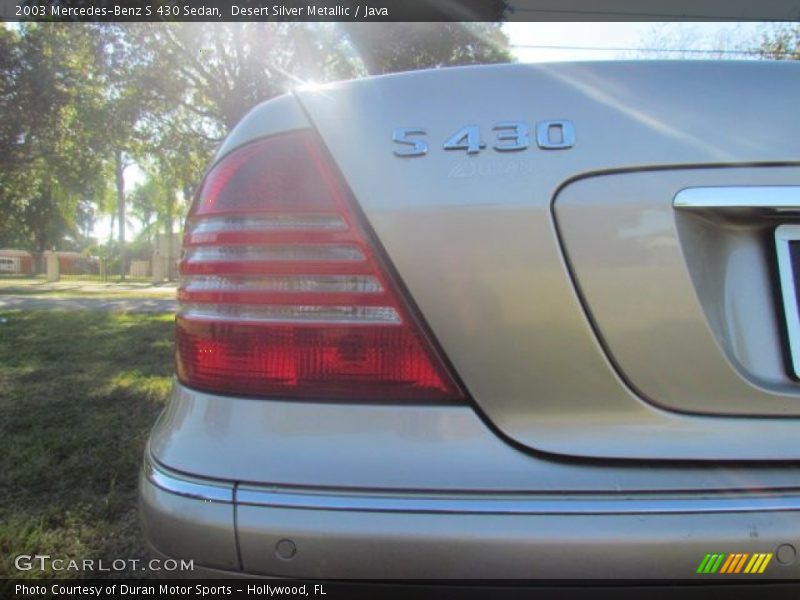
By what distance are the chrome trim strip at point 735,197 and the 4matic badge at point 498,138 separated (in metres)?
0.22

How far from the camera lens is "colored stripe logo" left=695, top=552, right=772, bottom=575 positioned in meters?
0.99

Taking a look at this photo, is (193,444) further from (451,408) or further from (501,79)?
(501,79)

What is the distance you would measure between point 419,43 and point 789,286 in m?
9.40

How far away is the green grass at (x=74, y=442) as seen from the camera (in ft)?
7.59

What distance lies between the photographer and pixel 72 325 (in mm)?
8539

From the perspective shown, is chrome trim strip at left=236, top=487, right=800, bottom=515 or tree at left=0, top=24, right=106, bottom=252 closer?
chrome trim strip at left=236, top=487, right=800, bottom=515

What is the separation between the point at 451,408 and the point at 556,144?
1.67 feet

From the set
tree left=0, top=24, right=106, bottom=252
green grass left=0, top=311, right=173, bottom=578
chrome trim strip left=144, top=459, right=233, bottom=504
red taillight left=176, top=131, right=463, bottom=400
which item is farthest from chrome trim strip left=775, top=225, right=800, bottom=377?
tree left=0, top=24, right=106, bottom=252

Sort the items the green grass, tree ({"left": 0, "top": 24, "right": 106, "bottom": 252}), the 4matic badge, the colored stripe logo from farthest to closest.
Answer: tree ({"left": 0, "top": 24, "right": 106, "bottom": 252}), the green grass, the 4matic badge, the colored stripe logo

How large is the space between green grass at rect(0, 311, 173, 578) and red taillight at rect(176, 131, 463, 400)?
1.47 meters

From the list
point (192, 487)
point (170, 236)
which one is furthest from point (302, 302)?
point (170, 236)

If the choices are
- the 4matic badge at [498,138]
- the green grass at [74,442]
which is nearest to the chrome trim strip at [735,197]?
the 4matic badge at [498,138]

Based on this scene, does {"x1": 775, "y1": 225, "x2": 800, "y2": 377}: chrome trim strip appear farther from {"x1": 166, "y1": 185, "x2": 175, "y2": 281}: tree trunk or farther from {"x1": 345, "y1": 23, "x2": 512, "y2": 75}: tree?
{"x1": 166, "y1": 185, "x2": 175, "y2": 281}: tree trunk

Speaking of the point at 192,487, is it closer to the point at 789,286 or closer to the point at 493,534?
the point at 493,534
